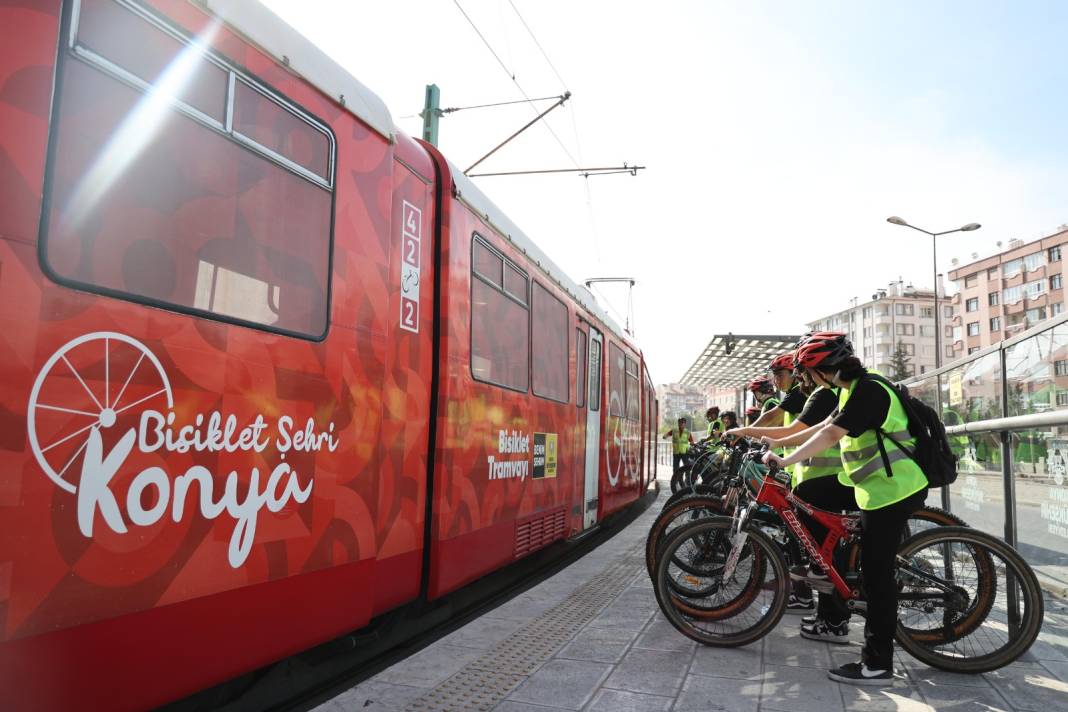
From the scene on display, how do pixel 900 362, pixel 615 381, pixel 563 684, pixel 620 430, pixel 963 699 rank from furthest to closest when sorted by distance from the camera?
pixel 900 362, pixel 620 430, pixel 615 381, pixel 563 684, pixel 963 699

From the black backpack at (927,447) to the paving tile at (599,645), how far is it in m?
1.76

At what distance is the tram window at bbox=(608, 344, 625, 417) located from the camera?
1096 centimetres

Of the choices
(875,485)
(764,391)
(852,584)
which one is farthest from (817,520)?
(764,391)

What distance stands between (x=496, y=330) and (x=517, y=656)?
8.00 feet

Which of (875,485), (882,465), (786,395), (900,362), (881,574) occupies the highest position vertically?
(900,362)

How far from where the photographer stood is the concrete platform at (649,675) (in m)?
3.55

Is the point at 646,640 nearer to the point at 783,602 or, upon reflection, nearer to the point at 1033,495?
the point at 783,602

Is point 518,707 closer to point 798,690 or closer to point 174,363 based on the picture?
point 798,690

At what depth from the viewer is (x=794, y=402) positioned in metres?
5.62

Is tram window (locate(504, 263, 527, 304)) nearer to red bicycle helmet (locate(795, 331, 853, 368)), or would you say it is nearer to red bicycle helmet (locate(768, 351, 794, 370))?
red bicycle helmet (locate(768, 351, 794, 370))

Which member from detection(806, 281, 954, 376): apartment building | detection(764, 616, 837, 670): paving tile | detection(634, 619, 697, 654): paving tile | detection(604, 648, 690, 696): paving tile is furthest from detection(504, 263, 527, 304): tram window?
detection(806, 281, 954, 376): apartment building

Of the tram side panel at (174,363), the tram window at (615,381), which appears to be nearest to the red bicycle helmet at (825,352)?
the tram side panel at (174,363)

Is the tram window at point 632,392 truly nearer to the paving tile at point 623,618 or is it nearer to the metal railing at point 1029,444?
the metal railing at point 1029,444

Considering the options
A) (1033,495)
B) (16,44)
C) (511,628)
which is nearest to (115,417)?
(16,44)
